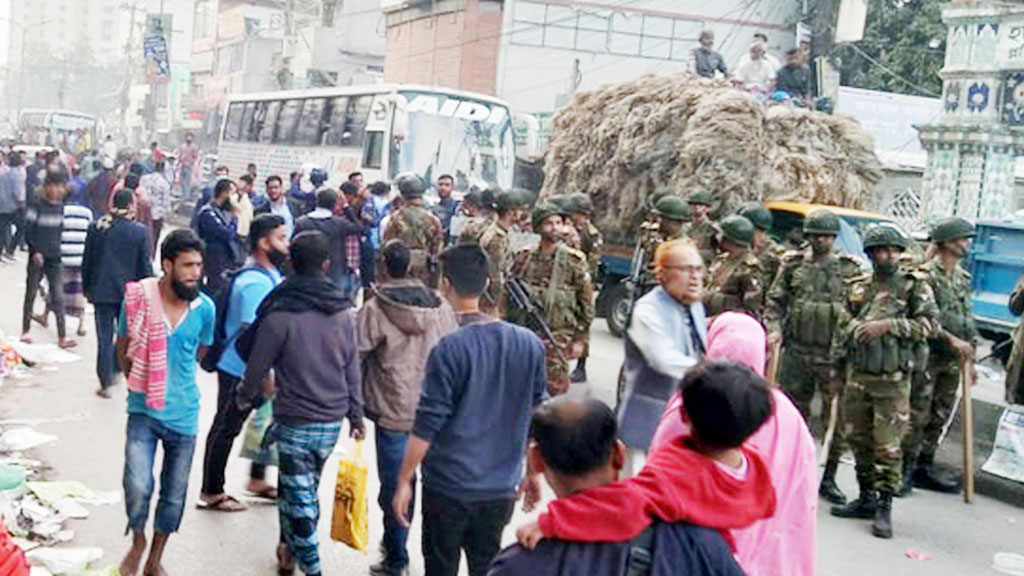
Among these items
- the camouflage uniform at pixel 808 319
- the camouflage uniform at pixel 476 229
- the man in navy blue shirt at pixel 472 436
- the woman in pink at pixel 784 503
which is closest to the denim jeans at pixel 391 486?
the man in navy blue shirt at pixel 472 436

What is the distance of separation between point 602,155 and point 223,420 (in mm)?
8356

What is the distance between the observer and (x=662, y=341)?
4832 mm

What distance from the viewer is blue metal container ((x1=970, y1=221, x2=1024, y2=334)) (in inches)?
534

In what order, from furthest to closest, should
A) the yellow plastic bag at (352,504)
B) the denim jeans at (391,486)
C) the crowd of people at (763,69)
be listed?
the crowd of people at (763,69), the denim jeans at (391,486), the yellow plastic bag at (352,504)

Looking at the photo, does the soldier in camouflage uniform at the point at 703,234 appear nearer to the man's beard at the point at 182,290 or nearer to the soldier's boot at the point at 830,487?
the soldier's boot at the point at 830,487

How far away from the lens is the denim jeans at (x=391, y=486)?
541 cm

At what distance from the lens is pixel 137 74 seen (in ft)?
295

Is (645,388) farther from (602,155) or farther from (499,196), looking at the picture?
(602,155)

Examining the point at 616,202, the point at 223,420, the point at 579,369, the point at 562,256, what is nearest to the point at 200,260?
the point at 223,420

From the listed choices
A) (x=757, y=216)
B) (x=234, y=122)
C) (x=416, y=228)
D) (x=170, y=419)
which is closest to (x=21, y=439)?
(x=170, y=419)

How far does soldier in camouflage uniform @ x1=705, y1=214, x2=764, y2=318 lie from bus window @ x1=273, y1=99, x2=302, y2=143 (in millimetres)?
18020

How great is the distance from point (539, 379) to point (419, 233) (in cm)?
707

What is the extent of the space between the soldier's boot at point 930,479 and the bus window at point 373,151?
12746mm

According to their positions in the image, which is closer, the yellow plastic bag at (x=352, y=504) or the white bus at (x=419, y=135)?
the yellow plastic bag at (x=352, y=504)
